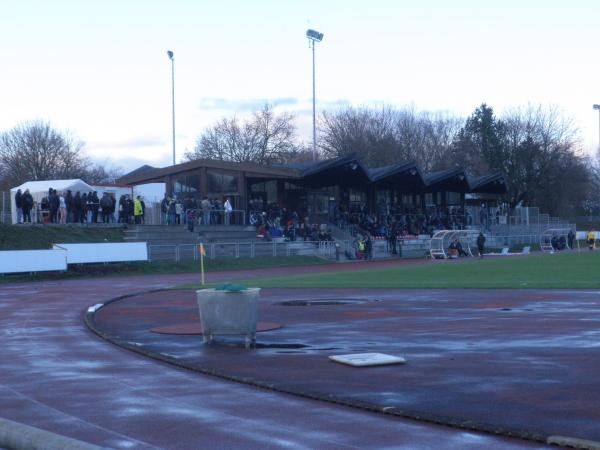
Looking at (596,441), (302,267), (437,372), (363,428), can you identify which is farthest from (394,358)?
(302,267)

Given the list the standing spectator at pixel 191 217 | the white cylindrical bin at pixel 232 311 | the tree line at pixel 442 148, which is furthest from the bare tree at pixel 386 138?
the white cylindrical bin at pixel 232 311

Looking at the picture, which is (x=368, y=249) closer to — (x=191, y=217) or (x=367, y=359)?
(x=191, y=217)

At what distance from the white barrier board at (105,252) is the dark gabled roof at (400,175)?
981 inches

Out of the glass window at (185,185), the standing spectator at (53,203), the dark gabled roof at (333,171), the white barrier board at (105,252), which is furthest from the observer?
the glass window at (185,185)

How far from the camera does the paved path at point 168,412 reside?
8.17 meters

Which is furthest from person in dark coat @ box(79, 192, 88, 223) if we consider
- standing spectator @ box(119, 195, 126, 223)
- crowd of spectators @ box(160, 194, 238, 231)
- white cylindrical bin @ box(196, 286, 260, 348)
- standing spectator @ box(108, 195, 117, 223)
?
white cylindrical bin @ box(196, 286, 260, 348)

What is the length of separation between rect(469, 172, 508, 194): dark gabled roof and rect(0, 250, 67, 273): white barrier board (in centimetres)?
4683

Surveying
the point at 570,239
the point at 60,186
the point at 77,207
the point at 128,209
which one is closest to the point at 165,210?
the point at 128,209

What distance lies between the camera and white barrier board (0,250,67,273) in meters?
39.9

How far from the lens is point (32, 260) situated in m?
40.9

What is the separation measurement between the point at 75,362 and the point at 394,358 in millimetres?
4830

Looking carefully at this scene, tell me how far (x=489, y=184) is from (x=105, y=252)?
A: 47246 mm

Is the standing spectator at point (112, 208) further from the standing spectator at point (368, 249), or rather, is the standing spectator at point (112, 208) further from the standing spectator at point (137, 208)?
the standing spectator at point (368, 249)

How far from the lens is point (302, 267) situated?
168 ft
